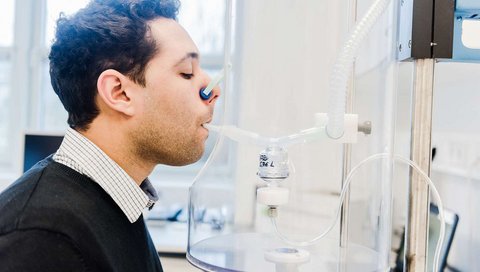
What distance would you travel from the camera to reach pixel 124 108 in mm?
917

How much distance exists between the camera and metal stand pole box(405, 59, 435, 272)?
67 centimetres

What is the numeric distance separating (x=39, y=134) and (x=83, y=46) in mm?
1103

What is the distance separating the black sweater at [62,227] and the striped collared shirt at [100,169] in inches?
0.5

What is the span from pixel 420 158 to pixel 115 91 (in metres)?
0.60

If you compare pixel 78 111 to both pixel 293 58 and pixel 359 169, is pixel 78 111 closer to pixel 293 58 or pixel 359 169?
pixel 293 58

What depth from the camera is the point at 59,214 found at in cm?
70

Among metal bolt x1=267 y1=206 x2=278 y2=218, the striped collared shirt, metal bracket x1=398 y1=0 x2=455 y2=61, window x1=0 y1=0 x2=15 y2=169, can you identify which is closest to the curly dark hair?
the striped collared shirt

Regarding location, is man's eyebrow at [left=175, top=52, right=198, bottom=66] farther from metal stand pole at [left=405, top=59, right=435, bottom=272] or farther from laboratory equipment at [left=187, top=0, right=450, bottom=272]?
metal stand pole at [left=405, top=59, right=435, bottom=272]

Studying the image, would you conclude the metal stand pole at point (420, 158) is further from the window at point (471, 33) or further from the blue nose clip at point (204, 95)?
the blue nose clip at point (204, 95)

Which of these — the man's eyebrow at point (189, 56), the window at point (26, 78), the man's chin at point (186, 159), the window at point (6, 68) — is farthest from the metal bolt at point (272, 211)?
the window at point (6, 68)

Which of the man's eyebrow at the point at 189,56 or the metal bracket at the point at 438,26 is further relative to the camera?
the man's eyebrow at the point at 189,56

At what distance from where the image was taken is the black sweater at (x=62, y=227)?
650mm

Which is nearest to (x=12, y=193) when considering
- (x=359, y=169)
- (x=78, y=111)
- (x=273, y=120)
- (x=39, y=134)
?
(x=78, y=111)

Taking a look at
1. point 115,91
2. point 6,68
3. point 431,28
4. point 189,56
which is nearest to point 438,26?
point 431,28
